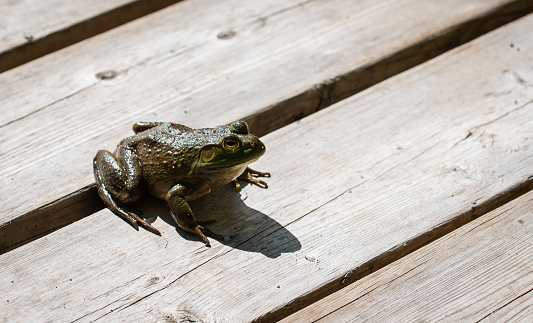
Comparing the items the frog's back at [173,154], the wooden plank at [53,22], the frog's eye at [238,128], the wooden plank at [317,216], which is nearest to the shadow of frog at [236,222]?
the wooden plank at [317,216]

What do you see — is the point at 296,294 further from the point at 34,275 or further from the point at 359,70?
the point at 359,70

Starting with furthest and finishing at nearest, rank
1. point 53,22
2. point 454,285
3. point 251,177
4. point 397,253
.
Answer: point 53,22
point 251,177
point 397,253
point 454,285

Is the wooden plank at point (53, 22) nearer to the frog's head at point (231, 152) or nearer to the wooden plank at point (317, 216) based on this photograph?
the wooden plank at point (317, 216)

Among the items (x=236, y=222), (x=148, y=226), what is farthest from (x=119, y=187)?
(x=236, y=222)

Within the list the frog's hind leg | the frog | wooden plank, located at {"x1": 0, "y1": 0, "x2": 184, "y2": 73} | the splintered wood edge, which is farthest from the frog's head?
wooden plank, located at {"x1": 0, "y1": 0, "x2": 184, "y2": 73}

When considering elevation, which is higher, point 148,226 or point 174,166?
point 174,166

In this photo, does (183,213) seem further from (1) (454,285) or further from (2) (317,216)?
(1) (454,285)

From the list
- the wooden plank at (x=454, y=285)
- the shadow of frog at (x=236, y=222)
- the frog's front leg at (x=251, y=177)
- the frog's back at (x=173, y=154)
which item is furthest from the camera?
the frog's front leg at (x=251, y=177)
